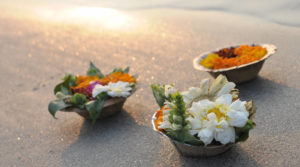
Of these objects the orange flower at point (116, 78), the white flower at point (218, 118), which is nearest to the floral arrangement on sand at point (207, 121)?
the white flower at point (218, 118)

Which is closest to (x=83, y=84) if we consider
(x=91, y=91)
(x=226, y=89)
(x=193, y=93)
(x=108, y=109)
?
(x=91, y=91)

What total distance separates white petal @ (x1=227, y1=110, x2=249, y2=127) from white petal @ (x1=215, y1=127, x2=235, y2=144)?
0.10 ft

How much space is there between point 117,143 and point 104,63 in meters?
1.07

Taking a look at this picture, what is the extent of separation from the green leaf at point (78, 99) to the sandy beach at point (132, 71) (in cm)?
19

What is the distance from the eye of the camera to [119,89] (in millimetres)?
1911

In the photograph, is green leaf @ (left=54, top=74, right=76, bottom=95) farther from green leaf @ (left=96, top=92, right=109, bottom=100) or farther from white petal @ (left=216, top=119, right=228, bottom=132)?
white petal @ (left=216, top=119, right=228, bottom=132)

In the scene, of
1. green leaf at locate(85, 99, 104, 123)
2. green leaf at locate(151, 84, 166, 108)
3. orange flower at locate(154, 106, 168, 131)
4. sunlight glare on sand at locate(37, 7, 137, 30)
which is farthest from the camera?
sunlight glare on sand at locate(37, 7, 137, 30)

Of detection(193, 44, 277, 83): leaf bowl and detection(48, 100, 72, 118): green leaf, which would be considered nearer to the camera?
detection(48, 100, 72, 118): green leaf

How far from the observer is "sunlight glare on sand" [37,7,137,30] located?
3552 millimetres

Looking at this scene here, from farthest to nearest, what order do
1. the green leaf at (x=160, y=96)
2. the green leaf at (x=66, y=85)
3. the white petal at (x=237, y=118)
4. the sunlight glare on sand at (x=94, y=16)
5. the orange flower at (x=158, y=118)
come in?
the sunlight glare on sand at (x=94, y=16) → the green leaf at (x=66, y=85) → the green leaf at (x=160, y=96) → the orange flower at (x=158, y=118) → the white petal at (x=237, y=118)

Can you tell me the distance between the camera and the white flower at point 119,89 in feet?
6.23

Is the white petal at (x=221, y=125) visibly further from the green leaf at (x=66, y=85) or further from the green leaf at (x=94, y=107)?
the green leaf at (x=66, y=85)

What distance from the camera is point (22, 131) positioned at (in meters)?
2.09

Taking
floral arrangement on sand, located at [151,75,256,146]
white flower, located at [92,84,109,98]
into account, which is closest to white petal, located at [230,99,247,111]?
floral arrangement on sand, located at [151,75,256,146]
